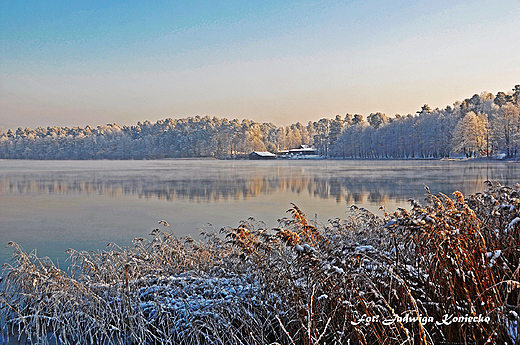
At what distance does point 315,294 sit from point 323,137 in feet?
405

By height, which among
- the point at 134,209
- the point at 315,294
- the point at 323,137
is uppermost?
the point at 323,137

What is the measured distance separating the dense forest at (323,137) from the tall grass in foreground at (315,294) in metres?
65.6

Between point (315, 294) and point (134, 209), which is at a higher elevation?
point (315, 294)

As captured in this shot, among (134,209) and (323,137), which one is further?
(323,137)

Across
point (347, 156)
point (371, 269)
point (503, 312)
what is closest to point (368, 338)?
point (371, 269)

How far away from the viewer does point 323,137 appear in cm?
12525

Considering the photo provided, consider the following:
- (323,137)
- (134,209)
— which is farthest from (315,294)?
(323,137)

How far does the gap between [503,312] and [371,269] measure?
1.37 meters

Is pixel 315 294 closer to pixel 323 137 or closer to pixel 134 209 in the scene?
pixel 134 209

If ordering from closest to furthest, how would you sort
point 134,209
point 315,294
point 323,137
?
1. point 315,294
2. point 134,209
3. point 323,137

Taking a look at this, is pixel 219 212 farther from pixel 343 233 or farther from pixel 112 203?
pixel 343 233

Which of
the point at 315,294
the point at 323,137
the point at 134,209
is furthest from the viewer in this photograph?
the point at 323,137

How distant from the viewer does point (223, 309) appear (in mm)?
4469

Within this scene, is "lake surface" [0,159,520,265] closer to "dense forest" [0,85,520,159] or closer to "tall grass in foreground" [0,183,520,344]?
"tall grass in foreground" [0,183,520,344]
